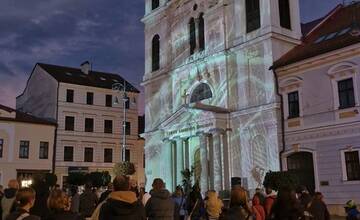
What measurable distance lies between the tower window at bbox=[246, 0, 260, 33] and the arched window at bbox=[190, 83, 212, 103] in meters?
5.12

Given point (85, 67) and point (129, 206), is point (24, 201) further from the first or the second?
point (85, 67)

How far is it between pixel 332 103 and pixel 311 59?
2.76m

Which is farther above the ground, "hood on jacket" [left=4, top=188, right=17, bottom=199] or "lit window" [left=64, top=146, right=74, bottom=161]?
"lit window" [left=64, top=146, right=74, bottom=161]

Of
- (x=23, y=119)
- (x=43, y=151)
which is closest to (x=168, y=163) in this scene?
(x=43, y=151)

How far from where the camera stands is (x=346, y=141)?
75.9 feet

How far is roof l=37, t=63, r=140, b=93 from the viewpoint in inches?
1834

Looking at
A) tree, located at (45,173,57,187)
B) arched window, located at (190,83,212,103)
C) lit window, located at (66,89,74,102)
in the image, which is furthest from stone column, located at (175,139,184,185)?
lit window, located at (66,89,74,102)

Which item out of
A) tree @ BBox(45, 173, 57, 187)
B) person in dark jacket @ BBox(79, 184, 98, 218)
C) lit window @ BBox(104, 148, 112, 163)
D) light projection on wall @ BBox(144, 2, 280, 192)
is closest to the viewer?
tree @ BBox(45, 173, 57, 187)

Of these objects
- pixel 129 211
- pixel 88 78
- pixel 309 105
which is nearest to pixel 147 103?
pixel 88 78

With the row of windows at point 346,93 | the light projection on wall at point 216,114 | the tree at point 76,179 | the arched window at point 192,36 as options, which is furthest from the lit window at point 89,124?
the row of windows at point 346,93

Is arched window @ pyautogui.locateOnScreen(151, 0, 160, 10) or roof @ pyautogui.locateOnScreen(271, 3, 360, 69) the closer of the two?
roof @ pyautogui.locateOnScreen(271, 3, 360, 69)

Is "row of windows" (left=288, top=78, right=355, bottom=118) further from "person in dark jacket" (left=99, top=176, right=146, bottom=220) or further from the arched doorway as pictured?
"person in dark jacket" (left=99, top=176, right=146, bottom=220)

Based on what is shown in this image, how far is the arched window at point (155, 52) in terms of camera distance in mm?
38062

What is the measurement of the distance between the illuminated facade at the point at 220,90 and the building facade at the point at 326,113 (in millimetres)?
Result: 968
